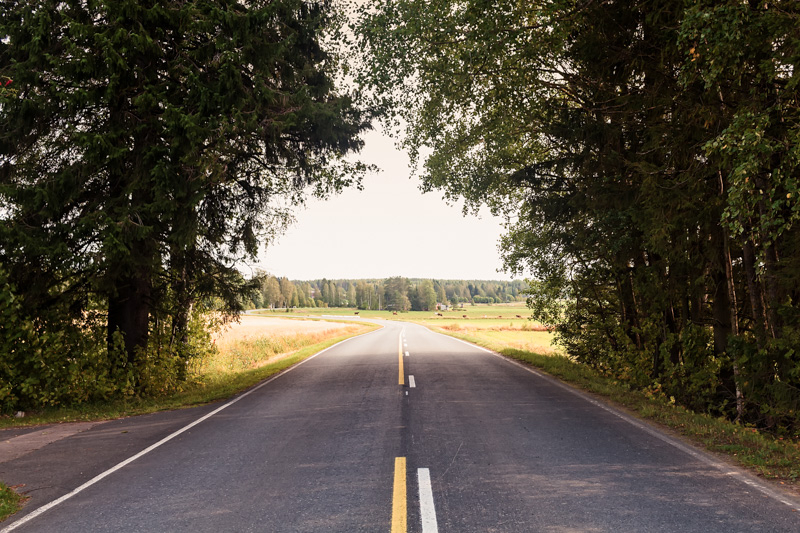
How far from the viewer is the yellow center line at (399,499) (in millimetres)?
3986

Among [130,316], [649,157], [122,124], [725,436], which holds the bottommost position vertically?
[725,436]

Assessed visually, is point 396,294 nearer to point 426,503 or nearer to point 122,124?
point 122,124

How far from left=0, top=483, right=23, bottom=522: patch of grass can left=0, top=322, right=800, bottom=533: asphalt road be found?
0.13 meters

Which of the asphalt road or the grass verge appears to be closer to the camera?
the asphalt road

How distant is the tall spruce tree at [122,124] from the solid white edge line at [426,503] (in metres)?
6.94

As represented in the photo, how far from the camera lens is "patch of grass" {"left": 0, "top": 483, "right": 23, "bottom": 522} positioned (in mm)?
4598

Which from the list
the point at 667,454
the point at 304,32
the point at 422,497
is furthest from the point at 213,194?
the point at 667,454

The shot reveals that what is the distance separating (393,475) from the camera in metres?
5.22

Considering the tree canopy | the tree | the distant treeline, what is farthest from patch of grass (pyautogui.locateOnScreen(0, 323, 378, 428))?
the tree

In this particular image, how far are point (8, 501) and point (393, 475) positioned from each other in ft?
13.0

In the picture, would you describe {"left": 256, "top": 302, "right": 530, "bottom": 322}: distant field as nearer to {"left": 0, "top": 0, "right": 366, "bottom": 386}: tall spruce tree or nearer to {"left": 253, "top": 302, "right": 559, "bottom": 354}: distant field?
{"left": 253, "top": 302, "right": 559, "bottom": 354}: distant field

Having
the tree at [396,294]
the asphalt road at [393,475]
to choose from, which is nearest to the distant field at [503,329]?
the asphalt road at [393,475]

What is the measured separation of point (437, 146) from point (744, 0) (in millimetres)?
7978

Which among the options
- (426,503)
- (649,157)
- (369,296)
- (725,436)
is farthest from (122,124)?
(369,296)
